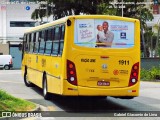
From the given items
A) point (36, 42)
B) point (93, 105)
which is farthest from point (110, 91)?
point (36, 42)

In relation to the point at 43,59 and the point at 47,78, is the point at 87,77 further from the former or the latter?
the point at 43,59

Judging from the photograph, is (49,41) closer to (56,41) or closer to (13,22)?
(56,41)

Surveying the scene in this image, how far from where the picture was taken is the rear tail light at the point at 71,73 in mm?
13805

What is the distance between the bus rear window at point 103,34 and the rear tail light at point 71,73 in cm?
66

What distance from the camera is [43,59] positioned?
17688 millimetres

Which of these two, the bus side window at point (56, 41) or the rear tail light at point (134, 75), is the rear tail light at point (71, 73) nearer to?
the bus side window at point (56, 41)

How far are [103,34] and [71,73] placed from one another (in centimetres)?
156

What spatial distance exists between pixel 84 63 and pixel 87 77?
43cm

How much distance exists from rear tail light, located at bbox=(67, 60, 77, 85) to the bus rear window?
0.66 m

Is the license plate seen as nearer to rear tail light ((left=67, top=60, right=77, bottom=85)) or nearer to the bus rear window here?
rear tail light ((left=67, top=60, right=77, bottom=85))

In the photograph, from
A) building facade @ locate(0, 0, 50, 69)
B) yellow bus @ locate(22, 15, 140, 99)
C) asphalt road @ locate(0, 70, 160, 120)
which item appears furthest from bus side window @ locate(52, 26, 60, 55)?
building facade @ locate(0, 0, 50, 69)

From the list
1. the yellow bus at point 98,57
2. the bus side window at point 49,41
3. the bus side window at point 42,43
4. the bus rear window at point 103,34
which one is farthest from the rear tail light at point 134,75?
the bus side window at point 42,43

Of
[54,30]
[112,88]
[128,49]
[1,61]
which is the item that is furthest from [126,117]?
[1,61]

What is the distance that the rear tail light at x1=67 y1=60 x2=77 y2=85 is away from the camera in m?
13.8
